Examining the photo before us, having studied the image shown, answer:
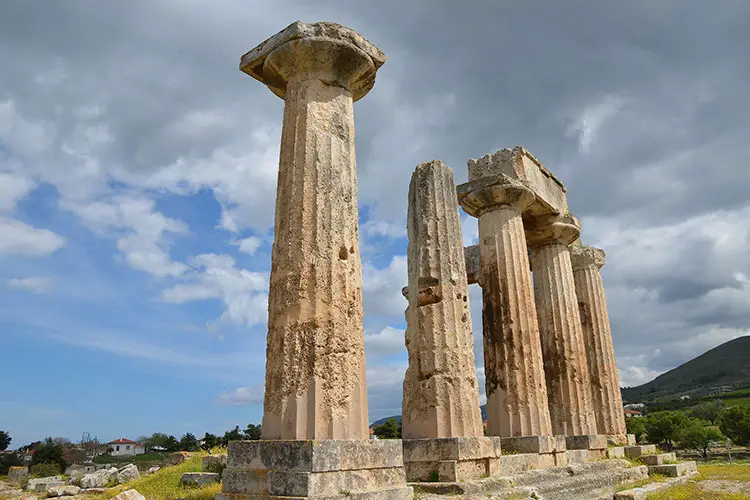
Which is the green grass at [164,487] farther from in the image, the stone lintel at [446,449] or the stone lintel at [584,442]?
the stone lintel at [584,442]

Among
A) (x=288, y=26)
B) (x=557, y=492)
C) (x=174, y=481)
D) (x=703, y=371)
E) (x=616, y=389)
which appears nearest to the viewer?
(x=288, y=26)

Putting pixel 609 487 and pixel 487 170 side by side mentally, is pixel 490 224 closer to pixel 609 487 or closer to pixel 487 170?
pixel 487 170

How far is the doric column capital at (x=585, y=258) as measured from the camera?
66.6 ft

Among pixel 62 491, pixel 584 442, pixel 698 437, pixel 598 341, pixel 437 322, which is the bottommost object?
pixel 698 437

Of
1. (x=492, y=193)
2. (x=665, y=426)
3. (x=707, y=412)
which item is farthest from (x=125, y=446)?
(x=492, y=193)

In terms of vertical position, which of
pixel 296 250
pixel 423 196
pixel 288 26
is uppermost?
pixel 288 26

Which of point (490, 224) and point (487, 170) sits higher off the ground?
point (487, 170)

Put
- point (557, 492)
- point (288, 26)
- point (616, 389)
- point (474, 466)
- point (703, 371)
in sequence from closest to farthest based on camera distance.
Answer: point (288, 26) < point (474, 466) < point (557, 492) < point (616, 389) < point (703, 371)

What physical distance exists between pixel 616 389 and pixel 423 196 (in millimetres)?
11733

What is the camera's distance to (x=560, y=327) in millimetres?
16734

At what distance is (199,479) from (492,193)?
9579 millimetres

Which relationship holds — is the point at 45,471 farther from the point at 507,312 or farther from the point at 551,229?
the point at 551,229

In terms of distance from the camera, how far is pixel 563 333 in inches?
656

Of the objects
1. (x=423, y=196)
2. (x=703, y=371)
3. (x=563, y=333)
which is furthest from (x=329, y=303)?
(x=703, y=371)
